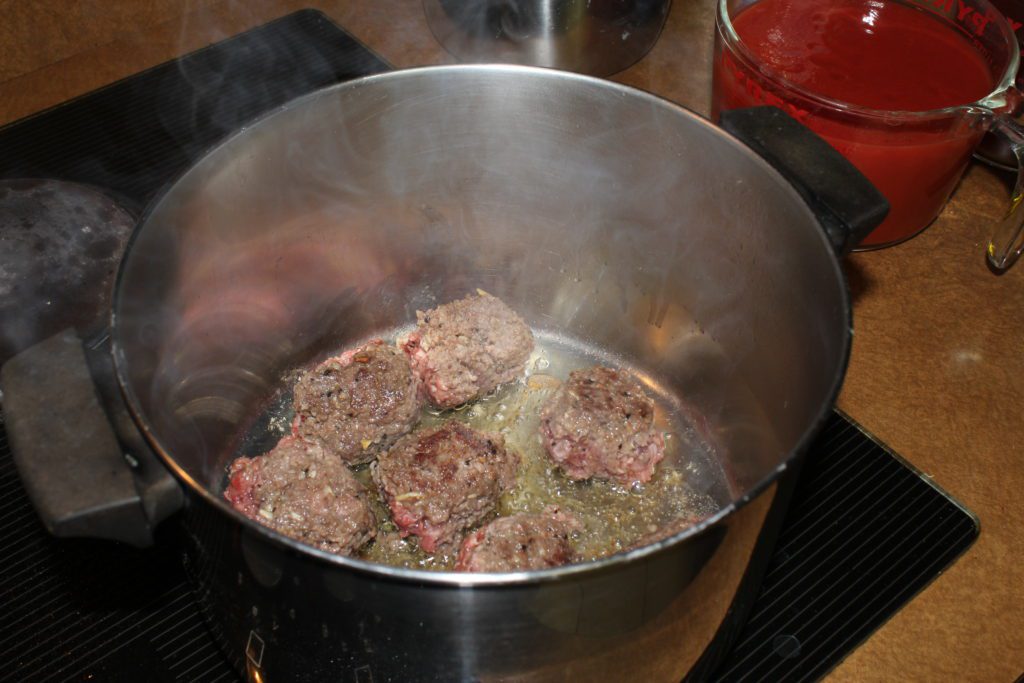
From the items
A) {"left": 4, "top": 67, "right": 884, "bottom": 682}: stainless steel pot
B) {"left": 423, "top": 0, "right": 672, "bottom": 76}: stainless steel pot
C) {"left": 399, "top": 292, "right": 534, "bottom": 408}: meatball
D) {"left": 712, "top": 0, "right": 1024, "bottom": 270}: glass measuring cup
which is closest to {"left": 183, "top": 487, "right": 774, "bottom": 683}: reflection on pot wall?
{"left": 4, "top": 67, "right": 884, "bottom": 682}: stainless steel pot

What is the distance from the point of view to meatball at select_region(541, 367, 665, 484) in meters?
1.22

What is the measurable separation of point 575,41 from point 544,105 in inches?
20.3

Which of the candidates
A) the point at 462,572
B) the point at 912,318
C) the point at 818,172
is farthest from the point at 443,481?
the point at 912,318

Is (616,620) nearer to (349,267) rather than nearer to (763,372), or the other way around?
(763,372)

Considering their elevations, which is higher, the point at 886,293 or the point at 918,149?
the point at 918,149

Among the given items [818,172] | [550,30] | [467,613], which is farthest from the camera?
[550,30]

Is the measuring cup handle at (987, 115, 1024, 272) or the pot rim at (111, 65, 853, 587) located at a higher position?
the pot rim at (111, 65, 853, 587)

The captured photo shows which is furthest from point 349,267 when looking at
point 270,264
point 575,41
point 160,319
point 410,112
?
point 575,41

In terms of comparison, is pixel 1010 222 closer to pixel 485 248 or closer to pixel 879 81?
pixel 879 81

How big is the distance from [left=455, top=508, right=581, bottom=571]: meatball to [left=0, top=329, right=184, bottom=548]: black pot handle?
0.38 m

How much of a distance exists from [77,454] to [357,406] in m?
0.52

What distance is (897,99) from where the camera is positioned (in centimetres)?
137

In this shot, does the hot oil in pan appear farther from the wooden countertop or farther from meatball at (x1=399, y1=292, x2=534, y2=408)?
the wooden countertop

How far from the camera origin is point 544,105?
1.25m
